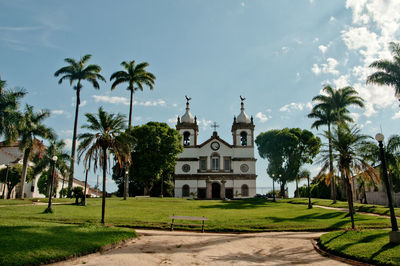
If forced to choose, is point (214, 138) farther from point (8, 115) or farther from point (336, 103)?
point (8, 115)

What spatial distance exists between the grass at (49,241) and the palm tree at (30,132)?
66.7 feet

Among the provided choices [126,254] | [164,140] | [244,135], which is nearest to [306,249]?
[126,254]

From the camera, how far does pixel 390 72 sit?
25656 mm

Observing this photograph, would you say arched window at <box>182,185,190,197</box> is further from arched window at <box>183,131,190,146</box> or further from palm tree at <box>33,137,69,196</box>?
palm tree at <box>33,137,69,196</box>

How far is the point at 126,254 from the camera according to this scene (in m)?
8.82

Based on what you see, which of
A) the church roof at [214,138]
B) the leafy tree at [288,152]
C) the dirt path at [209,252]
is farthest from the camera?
the church roof at [214,138]

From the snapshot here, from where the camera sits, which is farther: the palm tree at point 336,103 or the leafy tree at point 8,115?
the palm tree at point 336,103

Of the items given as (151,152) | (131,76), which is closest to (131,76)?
(131,76)

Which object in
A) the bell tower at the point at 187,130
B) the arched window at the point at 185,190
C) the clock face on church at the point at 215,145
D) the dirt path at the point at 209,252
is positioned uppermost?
the bell tower at the point at 187,130

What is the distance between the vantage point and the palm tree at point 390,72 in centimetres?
2527

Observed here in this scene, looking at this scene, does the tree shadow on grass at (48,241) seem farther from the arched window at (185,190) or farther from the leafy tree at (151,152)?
the arched window at (185,190)

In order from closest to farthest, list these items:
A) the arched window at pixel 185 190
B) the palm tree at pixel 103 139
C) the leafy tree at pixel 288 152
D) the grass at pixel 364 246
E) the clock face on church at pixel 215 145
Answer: the grass at pixel 364 246, the palm tree at pixel 103 139, the leafy tree at pixel 288 152, the arched window at pixel 185 190, the clock face on church at pixel 215 145

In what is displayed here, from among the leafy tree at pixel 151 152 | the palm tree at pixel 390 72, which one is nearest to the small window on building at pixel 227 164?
the leafy tree at pixel 151 152

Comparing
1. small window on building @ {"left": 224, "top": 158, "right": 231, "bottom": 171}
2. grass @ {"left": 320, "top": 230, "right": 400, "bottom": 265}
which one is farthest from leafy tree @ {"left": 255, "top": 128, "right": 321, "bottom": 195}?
grass @ {"left": 320, "top": 230, "right": 400, "bottom": 265}
